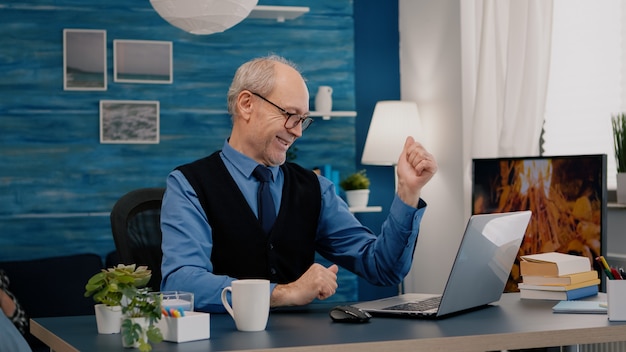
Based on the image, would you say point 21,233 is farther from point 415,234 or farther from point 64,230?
point 415,234

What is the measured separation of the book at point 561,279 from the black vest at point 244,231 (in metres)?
0.67

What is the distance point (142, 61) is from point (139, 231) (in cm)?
242

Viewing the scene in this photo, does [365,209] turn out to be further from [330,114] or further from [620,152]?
[620,152]

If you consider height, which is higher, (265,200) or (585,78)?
(585,78)

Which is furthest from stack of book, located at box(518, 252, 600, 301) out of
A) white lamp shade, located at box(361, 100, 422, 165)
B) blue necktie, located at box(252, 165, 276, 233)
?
white lamp shade, located at box(361, 100, 422, 165)

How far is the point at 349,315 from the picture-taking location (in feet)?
6.64

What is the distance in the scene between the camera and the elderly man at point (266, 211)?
2.48m

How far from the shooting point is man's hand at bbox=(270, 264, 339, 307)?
2170 millimetres

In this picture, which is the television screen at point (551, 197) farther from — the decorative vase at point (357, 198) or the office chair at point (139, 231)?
the office chair at point (139, 231)

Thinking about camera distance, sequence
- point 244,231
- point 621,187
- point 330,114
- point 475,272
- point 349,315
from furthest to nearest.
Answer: point 330,114
point 621,187
point 244,231
point 475,272
point 349,315

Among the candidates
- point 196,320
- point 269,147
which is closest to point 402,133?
point 269,147

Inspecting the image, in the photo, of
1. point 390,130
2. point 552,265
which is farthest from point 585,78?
point 552,265

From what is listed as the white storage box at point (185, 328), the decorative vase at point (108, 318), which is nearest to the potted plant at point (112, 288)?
the decorative vase at point (108, 318)

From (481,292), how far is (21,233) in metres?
3.22
